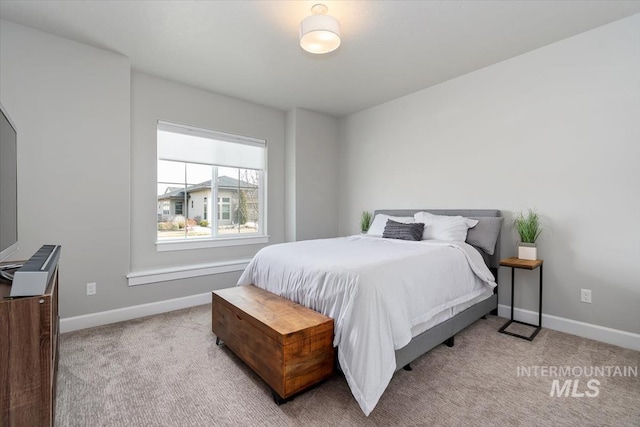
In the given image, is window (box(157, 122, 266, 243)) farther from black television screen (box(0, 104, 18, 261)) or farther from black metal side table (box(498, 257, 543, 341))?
black metal side table (box(498, 257, 543, 341))

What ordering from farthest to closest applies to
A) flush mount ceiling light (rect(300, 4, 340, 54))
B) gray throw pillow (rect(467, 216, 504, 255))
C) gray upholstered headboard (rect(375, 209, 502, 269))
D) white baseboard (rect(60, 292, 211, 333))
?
gray upholstered headboard (rect(375, 209, 502, 269)), gray throw pillow (rect(467, 216, 504, 255)), white baseboard (rect(60, 292, 211, 333)), flush mount ceiling light (rect(300, 4, 340, 54))

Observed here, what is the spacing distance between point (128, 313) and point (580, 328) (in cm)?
426

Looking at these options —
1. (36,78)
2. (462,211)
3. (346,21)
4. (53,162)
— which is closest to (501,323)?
(462,211)

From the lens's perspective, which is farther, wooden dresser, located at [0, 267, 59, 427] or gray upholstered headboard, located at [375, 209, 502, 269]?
gray upholstered headboard, located at [375, 209, 502, 269]

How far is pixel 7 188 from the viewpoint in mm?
1523

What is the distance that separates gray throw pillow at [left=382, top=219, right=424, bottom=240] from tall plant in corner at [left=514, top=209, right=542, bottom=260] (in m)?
0.90

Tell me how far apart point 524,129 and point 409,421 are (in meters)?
2.82

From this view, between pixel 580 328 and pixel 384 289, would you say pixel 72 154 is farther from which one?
pixel 580 328

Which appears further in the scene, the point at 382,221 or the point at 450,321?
Result: the point at 382,221

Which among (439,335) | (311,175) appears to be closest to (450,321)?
(439,335)

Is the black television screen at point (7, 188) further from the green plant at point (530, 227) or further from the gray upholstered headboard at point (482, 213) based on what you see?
the green plant at point (530, 227)

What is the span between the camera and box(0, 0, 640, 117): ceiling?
2240 mm

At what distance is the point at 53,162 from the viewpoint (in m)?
2.62

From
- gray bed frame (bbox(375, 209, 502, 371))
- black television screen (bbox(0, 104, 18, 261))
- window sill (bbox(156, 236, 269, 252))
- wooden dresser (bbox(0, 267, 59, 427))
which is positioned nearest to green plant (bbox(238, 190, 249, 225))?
window sill (bbox(156, 236, 269, 252))
